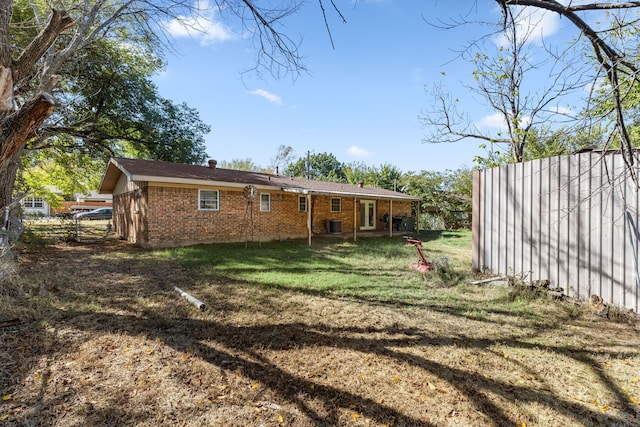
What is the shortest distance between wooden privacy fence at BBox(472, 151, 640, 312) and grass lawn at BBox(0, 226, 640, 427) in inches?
21.4

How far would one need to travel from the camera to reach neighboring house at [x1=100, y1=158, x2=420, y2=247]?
10.8 metres

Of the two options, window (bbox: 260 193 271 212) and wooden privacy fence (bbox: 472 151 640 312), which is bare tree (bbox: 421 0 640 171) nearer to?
wooden privacy fence (bbox: 472 151 640 312)

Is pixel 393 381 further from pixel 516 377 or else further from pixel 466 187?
pixel 466 187

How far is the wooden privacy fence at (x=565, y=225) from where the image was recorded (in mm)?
4203

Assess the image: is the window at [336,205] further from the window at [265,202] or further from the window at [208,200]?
the window at [208,200]

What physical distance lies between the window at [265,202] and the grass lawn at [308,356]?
7.72 metres

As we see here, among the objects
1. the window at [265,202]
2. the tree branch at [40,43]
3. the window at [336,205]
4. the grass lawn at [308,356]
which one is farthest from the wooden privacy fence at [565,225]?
the window at [336,205]

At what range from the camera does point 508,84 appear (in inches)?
569

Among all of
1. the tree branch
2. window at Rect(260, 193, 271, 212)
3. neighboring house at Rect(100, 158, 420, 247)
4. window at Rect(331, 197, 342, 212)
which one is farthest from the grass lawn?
window at Rect(331, 197, 342, 212)

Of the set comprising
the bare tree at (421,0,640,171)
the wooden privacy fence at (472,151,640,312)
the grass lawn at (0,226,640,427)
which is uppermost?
the bare tree at (421,0,640,171)

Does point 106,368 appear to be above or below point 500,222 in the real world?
below

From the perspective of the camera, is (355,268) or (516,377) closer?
(516,377)

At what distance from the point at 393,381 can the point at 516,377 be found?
1.17 m

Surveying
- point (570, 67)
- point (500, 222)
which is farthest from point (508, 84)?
point (570, 67)
